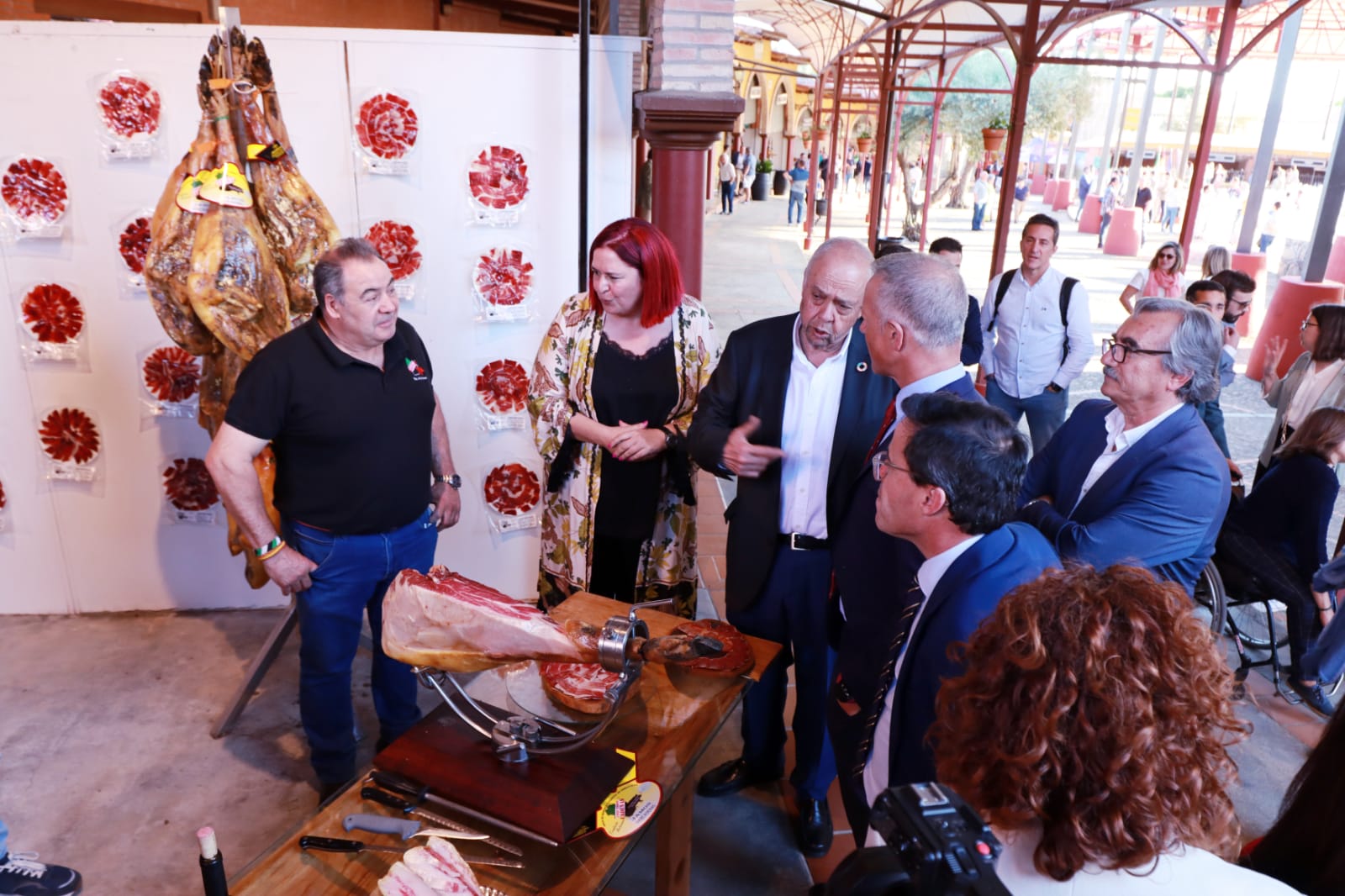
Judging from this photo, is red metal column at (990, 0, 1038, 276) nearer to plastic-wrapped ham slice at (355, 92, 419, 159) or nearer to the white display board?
the white display board

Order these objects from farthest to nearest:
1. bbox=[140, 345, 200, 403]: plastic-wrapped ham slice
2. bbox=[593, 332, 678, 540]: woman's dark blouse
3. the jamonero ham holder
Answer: bbox=[140, 345, 200, 403]: plastic-wrapped ham slice < bbox=[593, 332, 678, 540]: woman's dark blouse < the jamonero ham holder

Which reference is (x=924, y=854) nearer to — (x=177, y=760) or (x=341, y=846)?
(x=341, y=846)

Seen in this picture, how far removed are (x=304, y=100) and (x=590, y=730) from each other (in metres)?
3.07

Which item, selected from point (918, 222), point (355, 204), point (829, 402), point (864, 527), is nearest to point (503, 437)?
point (355, 204)

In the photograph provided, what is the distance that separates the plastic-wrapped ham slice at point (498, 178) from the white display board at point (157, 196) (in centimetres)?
5

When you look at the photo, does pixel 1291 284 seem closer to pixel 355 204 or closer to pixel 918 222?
pixel 355 204

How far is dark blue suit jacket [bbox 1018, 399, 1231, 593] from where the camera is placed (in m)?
2.23

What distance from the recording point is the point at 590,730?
1805mm

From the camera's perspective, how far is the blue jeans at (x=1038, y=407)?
5051 mm

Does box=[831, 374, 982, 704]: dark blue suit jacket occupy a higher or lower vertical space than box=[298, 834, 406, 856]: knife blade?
higher

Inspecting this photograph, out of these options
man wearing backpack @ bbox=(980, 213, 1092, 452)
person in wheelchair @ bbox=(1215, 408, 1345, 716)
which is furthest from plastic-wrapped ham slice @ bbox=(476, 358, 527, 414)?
person in wheelchair @ bbox=(1215, 408, 1345, 716)

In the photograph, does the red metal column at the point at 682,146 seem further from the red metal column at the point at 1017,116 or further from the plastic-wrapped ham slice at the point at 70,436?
the red metal column at the point at 1017,116

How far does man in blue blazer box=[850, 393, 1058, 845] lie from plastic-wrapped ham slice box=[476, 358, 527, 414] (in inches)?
99.4

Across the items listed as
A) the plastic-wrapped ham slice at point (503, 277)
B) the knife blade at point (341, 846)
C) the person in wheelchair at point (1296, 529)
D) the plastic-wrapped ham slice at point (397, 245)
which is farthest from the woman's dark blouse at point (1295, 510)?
the plastic-wrapped ham slice at point (397, 245)
